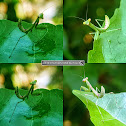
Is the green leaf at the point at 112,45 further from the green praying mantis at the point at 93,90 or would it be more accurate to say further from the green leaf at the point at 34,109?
the green leaf at the point at 34,109

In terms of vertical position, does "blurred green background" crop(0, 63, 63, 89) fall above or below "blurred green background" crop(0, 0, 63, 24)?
below

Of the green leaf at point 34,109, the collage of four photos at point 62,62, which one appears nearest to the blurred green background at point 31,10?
the collage of four photos at point 62,62

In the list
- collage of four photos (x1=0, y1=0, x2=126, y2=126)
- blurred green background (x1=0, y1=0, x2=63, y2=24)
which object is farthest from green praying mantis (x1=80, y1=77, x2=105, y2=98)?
blurred green background (x1=0, y1=0, x2=63, y2=24)

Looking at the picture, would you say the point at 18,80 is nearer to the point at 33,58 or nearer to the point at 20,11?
the point at 33,58

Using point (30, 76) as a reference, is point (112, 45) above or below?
above

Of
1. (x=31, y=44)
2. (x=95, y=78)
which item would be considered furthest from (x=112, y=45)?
(x=31, y=44)

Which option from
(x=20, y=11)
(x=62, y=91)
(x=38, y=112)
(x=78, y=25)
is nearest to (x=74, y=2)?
(x=78, y=25)

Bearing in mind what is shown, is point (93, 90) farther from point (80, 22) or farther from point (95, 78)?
point (80, 22)

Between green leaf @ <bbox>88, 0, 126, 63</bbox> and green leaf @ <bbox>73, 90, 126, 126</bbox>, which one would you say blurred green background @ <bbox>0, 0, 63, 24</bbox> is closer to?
green leaf @ <bbox>88, 0, 126, 63</bbox>
